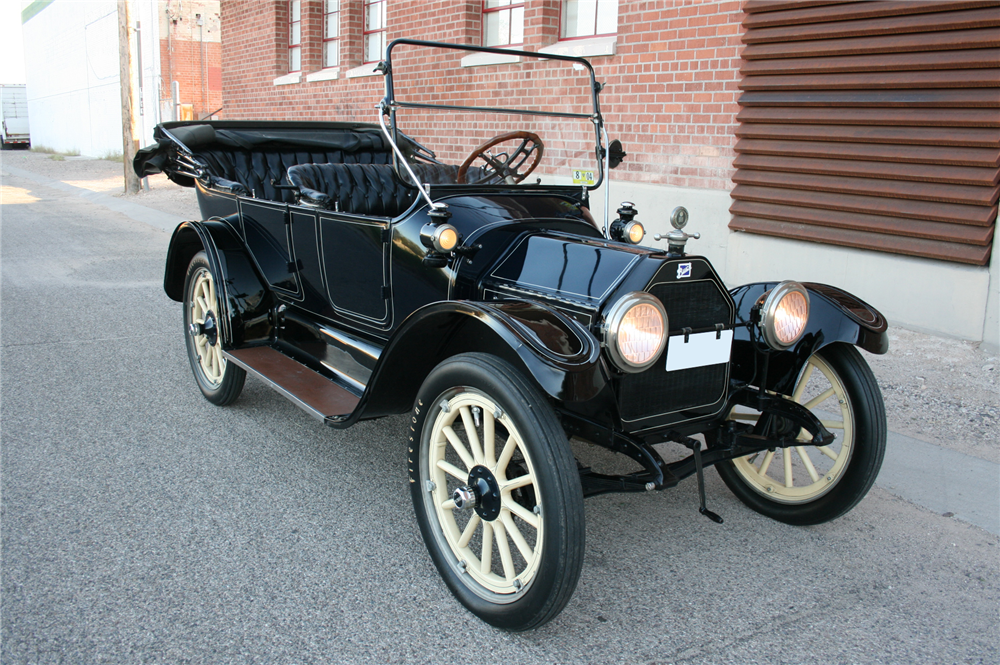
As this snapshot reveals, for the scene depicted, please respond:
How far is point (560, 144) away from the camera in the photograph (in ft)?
11.8

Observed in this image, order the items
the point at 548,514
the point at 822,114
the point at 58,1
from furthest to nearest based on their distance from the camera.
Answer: the point at 58,1
the point at 822,114
the point at 548,514

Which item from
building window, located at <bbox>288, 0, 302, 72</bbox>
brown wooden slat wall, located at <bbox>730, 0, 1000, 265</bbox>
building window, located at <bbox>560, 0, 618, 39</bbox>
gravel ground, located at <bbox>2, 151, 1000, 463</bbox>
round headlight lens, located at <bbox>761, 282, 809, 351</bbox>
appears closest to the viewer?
round headlight lens, located at <bbox>761, 282, 809, 351</bbox>

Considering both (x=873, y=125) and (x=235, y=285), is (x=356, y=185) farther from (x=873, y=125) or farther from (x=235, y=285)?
(x=873, y=125)

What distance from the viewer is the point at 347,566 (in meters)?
2.60

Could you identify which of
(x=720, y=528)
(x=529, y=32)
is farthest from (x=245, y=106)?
(x=720, y=528)

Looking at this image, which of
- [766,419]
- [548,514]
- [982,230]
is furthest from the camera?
[982,230]

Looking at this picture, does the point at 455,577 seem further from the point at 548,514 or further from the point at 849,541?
the point at 849,541

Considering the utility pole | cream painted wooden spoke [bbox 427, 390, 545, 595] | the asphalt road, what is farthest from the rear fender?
the utility pole

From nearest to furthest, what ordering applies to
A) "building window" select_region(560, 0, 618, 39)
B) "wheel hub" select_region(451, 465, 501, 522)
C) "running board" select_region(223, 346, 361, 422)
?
1. "wheel hub" select_region(451, 465, 501, 522)
2. "running board" select_region(223, 346, 361, 422)
3. "building window" select_region(560, 0, 618, 39)

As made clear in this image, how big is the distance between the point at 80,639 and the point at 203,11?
84.2 feet

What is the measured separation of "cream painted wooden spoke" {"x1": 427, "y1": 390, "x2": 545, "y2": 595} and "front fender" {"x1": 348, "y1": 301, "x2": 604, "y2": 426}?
0.20 m

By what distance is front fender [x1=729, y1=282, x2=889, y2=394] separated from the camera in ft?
8.91

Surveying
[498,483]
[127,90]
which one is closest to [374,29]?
[127,90]

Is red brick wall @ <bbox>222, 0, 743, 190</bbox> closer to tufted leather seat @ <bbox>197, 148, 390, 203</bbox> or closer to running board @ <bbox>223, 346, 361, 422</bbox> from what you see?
tufted leather seat @ <bbox>197, 148, 390, 203</bbox>
